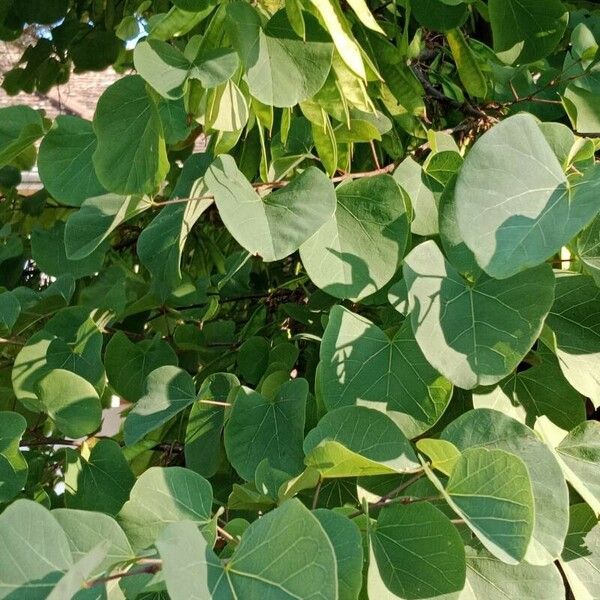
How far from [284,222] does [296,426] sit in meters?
0.13

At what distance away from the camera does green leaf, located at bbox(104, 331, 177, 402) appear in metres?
0.69

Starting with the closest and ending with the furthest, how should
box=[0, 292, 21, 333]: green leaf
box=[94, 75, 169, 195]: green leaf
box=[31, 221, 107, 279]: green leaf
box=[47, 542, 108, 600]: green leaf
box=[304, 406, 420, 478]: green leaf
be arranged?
1. box=[47, 542, 108, 600]: green leaf
2. box=[304, 406, 420, 478]: green leaf
3. box=[94, 75, 169, 195]: green leaf
4. box=[0, 292, 21, 333]: green leaf
5. box=[31, 221, 107, 279]: green leaf

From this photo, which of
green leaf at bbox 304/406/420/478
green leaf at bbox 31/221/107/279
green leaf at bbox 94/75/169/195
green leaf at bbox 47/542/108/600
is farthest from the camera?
green leaf at bbox 31/221/107/279

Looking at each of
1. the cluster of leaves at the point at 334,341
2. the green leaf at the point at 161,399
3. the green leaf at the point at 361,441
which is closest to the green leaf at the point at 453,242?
the cluster of leaves at the point at 334,341

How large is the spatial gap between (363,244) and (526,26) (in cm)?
27

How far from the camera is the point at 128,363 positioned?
0.70 m

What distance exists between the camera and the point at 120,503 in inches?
23.3

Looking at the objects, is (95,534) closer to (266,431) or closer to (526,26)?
(266,431)

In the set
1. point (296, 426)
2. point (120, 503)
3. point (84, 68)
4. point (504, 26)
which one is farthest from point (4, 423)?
point (84, 68)

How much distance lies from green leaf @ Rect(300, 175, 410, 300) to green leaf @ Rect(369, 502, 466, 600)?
158mm

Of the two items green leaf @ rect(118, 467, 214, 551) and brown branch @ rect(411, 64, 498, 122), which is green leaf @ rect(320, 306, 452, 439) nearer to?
Result: green leaf @ rect(118, 467, 214, 551)

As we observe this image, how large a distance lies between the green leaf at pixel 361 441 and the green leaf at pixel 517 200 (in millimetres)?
104

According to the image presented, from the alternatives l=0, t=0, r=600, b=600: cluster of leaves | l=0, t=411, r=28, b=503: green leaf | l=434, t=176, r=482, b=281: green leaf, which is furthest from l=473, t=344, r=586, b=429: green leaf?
l=0, t=411, r=28, b=503: green leaf

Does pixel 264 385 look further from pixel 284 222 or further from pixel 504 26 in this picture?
pixel 504 26
